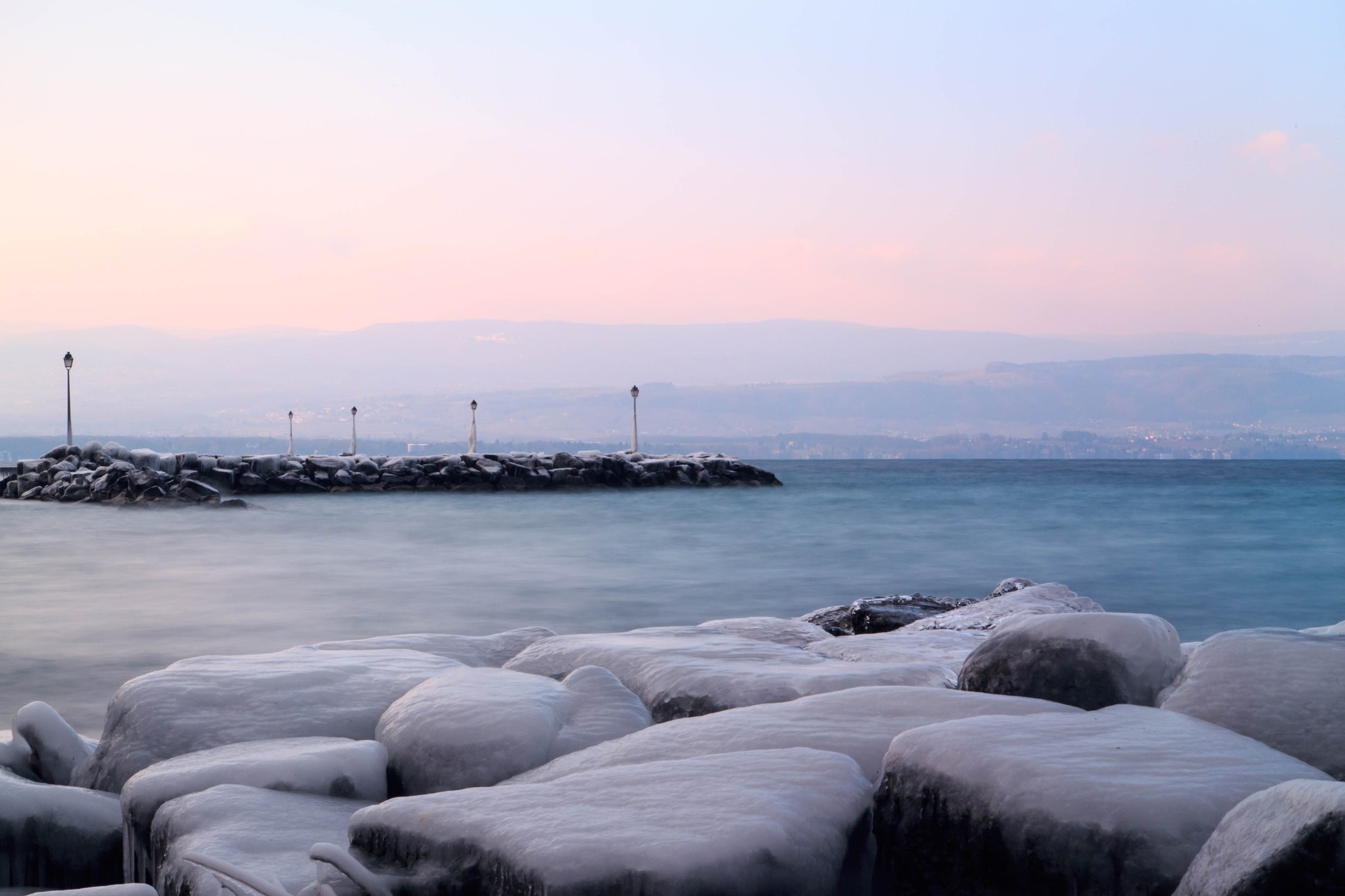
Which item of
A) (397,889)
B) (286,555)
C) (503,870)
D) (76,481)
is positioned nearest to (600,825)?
(503,870)

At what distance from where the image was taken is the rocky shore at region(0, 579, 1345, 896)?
6.89ft

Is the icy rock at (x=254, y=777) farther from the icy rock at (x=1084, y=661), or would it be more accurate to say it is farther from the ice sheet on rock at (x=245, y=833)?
the icy rock at (x=1084, y=661)

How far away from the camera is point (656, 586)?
12.1 meters

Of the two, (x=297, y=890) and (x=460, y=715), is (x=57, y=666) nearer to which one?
(x=460, y=715)

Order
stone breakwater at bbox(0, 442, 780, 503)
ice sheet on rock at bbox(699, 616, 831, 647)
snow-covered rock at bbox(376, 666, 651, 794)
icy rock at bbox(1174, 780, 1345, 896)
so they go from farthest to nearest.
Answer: stone breakwater at bbox(0, 442, 780, 503), ice sheet on rock at bbox(699, 616, 831, 647), snow-covered rock at bbox(376, 666, 651, 794), icy rock at bbox(1174, 780, 1345, 896)

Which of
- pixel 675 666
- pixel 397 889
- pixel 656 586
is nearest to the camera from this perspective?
pixel 397 889

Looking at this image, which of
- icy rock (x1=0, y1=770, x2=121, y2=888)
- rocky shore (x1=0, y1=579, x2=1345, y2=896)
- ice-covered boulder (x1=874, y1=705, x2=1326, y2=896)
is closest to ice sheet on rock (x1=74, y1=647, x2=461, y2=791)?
rocky shore (x1=0, y1=579, x2=1345, y2=896)

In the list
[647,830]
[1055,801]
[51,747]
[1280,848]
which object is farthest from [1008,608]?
[51,747]

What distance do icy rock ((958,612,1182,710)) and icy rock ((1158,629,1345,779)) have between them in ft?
0.28

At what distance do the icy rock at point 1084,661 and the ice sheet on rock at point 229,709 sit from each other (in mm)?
2058

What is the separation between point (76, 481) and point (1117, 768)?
2715 cm

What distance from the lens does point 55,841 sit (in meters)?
3.05

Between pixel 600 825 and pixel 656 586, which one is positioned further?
pixel 656 586

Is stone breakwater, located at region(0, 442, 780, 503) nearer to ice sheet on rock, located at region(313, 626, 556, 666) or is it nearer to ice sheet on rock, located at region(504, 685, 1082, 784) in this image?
ice sheet on rock, located at region(313, 626, 556, 666)
